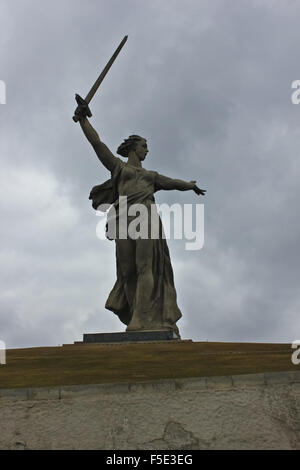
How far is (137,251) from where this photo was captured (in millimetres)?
15102

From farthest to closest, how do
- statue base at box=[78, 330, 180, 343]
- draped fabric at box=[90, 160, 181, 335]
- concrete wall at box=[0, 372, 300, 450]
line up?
1. draped fabric at box=[90, 160, 181, 335]
2. statue base at box=[78, 330, 180, 343]
3. concrete wall at box=[0, 372, 300, 450]

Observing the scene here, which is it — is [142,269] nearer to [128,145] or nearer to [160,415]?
[128,145]

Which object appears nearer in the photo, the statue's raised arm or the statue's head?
the statue's raised arm

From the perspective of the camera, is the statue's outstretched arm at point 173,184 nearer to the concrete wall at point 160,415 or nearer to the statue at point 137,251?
the statue at point 137,251

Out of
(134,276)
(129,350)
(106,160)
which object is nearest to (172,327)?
(134,276)

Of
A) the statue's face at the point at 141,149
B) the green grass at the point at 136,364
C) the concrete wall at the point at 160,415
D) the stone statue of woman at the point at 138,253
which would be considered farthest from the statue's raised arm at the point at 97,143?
the concrete wall at the point at 160,415

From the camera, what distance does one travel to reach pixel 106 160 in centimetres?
1577

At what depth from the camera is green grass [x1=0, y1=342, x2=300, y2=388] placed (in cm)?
756

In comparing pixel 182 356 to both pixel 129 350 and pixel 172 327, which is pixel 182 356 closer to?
pixel 129 350

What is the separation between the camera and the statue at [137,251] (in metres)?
14.9

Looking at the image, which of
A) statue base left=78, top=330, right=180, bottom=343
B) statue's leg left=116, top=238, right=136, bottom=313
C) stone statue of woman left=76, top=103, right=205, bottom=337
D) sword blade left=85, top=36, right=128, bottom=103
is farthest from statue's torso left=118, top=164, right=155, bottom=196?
statue base left=78, top=330, right=180, bottom=343

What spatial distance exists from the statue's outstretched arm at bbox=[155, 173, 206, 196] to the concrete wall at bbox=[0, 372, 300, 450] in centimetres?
957

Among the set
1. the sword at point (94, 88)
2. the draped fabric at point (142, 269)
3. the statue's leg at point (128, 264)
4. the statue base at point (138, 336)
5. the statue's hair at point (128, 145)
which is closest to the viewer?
the statue base at point (138, 336)

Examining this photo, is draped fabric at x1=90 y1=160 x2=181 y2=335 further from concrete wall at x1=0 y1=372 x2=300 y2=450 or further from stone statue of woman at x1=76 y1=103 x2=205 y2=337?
concrete wall at x1=0 y1=372 x2=300 y2=450
